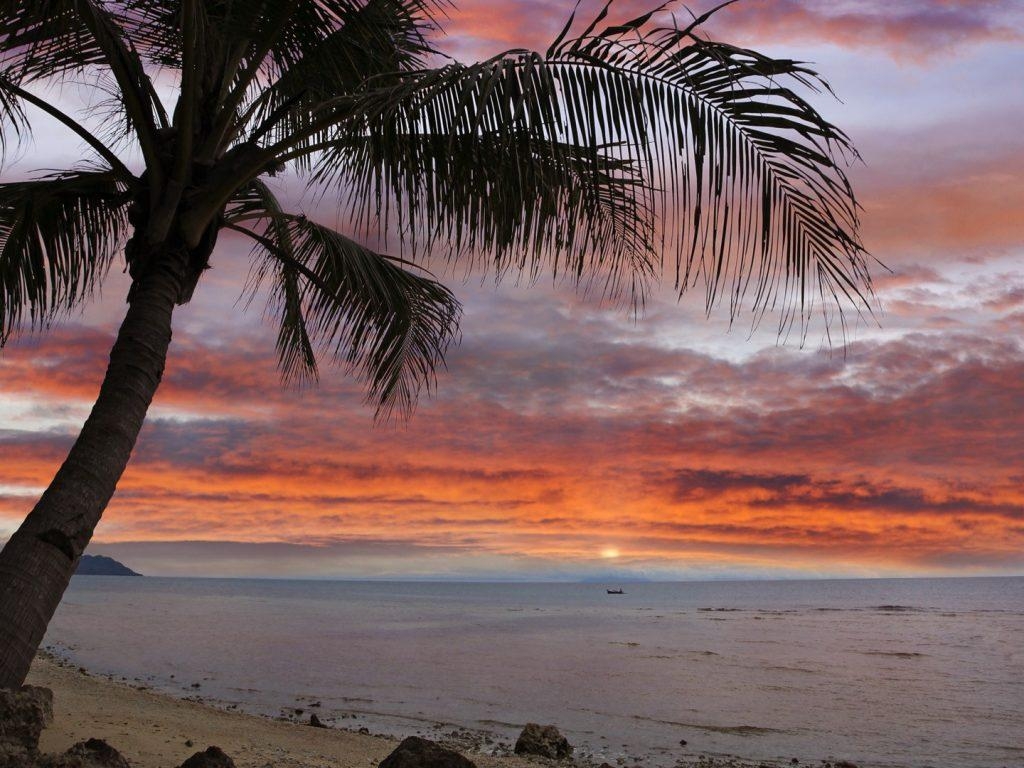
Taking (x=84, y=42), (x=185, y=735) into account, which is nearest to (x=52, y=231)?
(x=84, y=42)

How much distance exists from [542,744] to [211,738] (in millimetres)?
4389

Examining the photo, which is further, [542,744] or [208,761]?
[542,744]

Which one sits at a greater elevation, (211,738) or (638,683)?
(211,738)

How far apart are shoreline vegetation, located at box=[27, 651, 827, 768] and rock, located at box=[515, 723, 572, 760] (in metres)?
0.19

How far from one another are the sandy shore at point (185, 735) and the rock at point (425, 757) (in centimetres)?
260

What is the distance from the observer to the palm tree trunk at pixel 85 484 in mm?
3758

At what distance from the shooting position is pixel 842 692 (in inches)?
788

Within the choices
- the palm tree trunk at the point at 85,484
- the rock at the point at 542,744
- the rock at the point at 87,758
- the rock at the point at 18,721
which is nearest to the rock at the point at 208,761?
the rock at the point at 87,758

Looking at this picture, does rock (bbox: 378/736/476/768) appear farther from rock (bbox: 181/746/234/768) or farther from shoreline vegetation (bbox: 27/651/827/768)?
shoreline vegetation (bbox: 27/651/827/768)

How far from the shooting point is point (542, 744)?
424 inches

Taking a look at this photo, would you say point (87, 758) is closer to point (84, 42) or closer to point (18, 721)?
point (18, 721)

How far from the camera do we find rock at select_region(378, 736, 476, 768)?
16.6 feet

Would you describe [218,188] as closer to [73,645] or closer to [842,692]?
[842,692]

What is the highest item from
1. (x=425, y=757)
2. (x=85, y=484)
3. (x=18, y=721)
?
(x=85, y=484)
